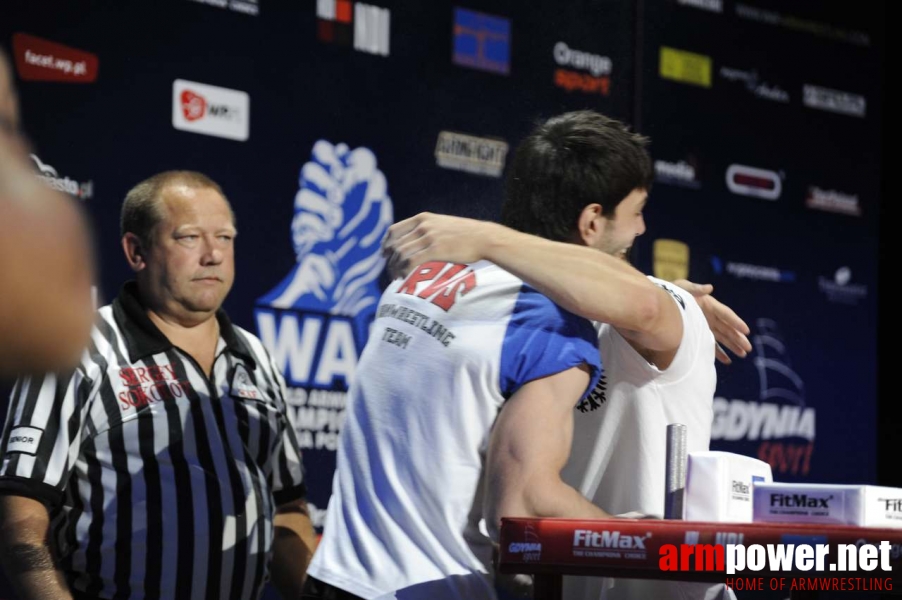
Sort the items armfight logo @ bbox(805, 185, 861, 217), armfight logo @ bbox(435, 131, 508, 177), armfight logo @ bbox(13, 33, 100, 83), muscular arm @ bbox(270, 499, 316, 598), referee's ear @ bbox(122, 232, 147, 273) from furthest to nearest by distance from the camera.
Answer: armfight logo @ bbox(805, 185, 861, 217) < armfight logo @ bbox(435, 131, 508, 177) < armfight logo @ bbox(13, 33, 100, 83) < referee's ear @ bbox(122, 232, 147, 273) < muscular arm @ bbox(270, 499, 316, 598)

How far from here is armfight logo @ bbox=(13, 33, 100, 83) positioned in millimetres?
2686

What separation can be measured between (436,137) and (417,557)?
2029 mm

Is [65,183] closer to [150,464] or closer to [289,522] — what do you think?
[150,464]

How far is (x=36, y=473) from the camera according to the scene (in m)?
2.14

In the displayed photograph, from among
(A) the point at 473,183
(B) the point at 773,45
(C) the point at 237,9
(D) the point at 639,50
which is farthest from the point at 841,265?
(C) the point at 237,9

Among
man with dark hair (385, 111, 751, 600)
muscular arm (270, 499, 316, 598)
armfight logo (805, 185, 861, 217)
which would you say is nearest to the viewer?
man with dark hair (385, 111, 751, 600)

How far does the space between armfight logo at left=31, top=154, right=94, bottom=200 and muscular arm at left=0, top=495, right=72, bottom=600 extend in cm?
82

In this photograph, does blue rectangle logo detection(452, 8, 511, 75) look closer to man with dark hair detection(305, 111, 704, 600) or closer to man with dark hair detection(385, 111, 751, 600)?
man with dark hair detection(385, 111, 751, 600)

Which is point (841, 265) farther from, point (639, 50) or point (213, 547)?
point (213, 547)

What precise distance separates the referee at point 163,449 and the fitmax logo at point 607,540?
1159 mm

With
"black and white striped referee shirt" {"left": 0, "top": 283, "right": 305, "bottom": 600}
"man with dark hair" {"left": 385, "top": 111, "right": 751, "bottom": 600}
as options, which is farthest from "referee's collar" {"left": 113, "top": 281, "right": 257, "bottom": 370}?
"man with dark hair" {"left": 385, "top": 111, "right": 751, "bottom": 600}

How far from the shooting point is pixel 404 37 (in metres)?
3.35

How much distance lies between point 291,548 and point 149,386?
0.45m

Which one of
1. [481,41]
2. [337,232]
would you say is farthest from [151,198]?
[481,41]
